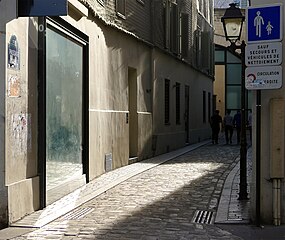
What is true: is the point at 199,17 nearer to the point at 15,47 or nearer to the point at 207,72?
the point at 207,72

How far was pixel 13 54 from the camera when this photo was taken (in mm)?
8586

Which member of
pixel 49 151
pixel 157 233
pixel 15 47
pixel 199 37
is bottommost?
pixel 157 233

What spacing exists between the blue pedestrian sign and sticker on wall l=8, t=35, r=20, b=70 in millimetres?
3390

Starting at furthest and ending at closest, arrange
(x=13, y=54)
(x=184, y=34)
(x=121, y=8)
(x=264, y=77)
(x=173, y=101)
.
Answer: (x=184, y=34) → (x=173, y=101) → (x=121, y=8) → (x=13, y=54) → (x=264, y=77)

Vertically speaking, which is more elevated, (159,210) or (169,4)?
(169,4)

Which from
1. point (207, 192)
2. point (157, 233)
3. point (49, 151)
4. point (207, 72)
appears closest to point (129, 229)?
point (157, 233)

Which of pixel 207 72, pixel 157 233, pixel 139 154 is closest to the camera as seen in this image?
pixel 157 233

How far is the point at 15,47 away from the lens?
866 centimetres

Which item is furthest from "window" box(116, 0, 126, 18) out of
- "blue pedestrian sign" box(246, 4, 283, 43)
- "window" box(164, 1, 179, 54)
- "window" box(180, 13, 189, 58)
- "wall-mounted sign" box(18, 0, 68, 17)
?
"window" box(180, 13, 189, 58)

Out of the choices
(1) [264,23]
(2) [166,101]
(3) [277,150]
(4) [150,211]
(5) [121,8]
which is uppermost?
(5) [121,8]

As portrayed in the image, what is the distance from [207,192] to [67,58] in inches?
155

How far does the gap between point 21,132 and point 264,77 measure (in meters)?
3.70

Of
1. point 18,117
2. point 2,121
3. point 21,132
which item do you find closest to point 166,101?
point 21,132

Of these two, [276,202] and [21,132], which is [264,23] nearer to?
[276,202]
